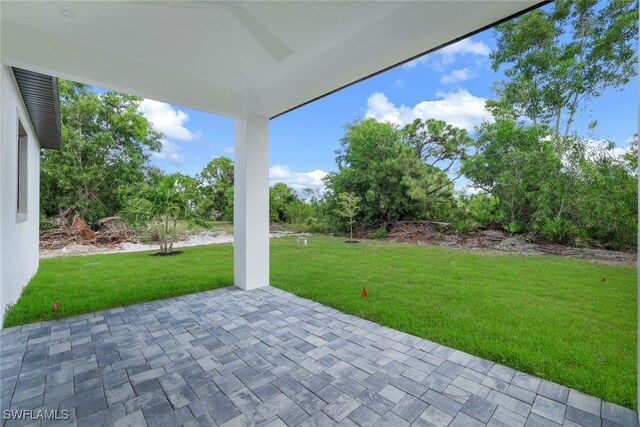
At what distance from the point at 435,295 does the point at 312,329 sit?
194 centimetres

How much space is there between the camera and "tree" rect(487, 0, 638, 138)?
20.4 feet

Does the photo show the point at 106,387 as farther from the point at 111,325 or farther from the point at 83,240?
the point at 83,240

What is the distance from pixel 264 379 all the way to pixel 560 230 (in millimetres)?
7596

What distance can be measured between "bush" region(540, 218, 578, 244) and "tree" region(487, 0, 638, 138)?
7.10ft

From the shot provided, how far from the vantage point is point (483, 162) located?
8.04m

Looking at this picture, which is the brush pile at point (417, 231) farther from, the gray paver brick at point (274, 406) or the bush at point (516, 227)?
the gray paver brick at point (274, 406)

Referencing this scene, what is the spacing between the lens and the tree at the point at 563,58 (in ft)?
20.4

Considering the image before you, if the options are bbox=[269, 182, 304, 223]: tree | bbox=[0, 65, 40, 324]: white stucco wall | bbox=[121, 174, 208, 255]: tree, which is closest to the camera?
bbox=[0, 65, 40, 324]: white stucco wall

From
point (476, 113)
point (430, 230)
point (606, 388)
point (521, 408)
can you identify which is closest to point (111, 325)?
point (521, 408)

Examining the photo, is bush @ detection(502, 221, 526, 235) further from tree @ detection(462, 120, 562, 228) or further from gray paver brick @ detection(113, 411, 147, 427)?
gray paver brick @ detection(113, 411, 147, 427)

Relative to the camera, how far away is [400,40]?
2.24m

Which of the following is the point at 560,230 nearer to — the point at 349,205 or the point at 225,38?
the point at 349,205

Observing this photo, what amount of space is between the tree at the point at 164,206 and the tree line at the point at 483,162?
6 centimetres

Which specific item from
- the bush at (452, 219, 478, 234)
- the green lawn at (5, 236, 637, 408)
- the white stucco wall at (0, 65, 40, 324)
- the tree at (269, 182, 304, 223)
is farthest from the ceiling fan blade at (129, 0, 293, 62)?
the tree at (269, 182, 304, 223)
